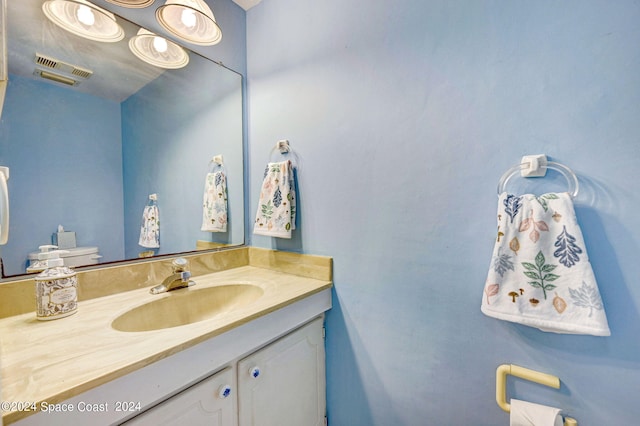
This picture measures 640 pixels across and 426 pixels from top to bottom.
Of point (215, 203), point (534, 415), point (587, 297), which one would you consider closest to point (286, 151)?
point (215, 203)

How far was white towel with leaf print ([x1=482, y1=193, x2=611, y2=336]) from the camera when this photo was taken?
668 mm

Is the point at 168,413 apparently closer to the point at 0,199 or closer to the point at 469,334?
the point at 0,199

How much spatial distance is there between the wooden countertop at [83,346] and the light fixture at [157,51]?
100cm

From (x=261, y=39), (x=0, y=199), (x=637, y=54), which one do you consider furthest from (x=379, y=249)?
(x=261, y=39)

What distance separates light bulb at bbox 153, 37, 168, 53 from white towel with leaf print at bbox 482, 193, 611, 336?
1480 mm

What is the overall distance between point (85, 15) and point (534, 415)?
1954 millimetres

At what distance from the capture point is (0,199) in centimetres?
65

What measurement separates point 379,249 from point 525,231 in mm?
479

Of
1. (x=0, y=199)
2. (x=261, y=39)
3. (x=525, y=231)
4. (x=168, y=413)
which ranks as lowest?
(x=168, y=413)

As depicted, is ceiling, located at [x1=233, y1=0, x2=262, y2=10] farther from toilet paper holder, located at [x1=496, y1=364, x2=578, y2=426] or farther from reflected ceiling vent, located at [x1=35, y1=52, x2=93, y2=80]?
toilet paper holder, located at [x1=496, y1=364, x2=578, y2=426]

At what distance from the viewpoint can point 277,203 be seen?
4.19 ft

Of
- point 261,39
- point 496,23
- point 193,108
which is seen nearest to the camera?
point 496,23

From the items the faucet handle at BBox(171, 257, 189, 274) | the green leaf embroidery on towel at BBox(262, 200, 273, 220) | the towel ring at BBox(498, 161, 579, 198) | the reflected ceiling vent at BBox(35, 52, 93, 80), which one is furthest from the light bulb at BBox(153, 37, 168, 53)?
the towel ring at BBox(498, 161, 579, 198)

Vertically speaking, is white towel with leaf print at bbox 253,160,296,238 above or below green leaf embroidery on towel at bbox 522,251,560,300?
above
